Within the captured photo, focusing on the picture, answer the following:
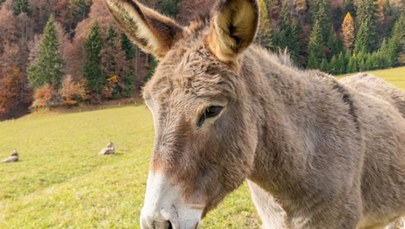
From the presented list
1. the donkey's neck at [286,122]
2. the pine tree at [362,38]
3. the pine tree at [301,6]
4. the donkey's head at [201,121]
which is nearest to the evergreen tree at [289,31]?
the pine tree at [301,6]

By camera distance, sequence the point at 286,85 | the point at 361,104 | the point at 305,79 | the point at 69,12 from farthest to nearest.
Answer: the point at 69,12 < the point at 361,104 < the point at 305,79 < the point at 286,85

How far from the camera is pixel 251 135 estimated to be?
2721 millimetres

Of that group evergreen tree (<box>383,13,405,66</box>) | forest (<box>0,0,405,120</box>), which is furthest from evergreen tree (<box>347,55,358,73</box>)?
Answer: evergreen tree (<box>383,13,405,66</box>)

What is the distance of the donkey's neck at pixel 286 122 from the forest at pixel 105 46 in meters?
42.7

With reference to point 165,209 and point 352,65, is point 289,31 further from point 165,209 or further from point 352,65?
point 165,209

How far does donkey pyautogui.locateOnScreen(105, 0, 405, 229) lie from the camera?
2391mm

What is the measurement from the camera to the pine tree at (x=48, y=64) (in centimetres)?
5416

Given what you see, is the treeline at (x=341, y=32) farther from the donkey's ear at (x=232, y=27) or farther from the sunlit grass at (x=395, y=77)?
the donkey's ear at (x=232, y=27)

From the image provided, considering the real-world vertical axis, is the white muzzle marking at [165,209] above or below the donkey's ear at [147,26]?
below

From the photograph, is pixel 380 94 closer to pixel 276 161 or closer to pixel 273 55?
pixel 273 55

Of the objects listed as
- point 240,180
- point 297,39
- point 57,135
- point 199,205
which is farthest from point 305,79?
point 297,39

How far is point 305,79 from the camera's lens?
11.9 feet

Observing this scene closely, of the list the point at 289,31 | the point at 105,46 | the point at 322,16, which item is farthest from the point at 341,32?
the point at 105,46

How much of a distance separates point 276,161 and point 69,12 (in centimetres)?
7553
